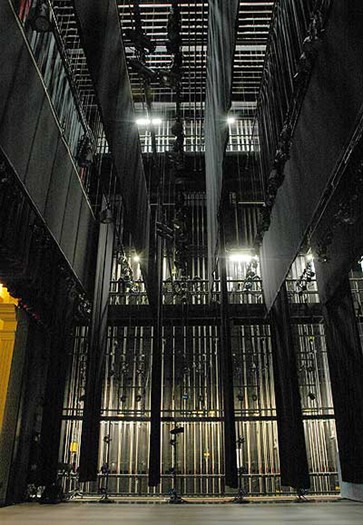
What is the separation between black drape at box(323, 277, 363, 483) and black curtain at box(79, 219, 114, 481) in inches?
173

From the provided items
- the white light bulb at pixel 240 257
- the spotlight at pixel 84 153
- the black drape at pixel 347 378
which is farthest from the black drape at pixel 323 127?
the white light bulb at pixel 240 257

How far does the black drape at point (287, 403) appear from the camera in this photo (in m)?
7.93

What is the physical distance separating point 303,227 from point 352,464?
4.80 metres

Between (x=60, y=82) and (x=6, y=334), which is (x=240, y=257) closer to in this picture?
(x=6, y=334)

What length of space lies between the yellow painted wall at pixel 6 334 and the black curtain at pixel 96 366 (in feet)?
7.79

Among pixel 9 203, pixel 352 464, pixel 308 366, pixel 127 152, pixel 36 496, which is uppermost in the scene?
pixel 127 152

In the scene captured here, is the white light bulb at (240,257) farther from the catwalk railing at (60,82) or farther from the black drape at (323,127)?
the catwalk railing at (60,82)

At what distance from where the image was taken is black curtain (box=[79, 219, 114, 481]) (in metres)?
6.66

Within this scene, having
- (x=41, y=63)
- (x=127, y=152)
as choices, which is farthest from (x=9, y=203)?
(x=41, y=63)

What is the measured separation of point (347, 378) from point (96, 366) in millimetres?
4505

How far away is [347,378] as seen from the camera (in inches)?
316

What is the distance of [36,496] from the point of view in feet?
30.7

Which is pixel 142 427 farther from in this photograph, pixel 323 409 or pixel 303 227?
pixel 303 227

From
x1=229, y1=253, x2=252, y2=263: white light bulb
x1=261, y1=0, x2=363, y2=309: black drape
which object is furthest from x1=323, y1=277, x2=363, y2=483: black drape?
x1=229, y1=253, x2=252, y2=263: white light bulb
